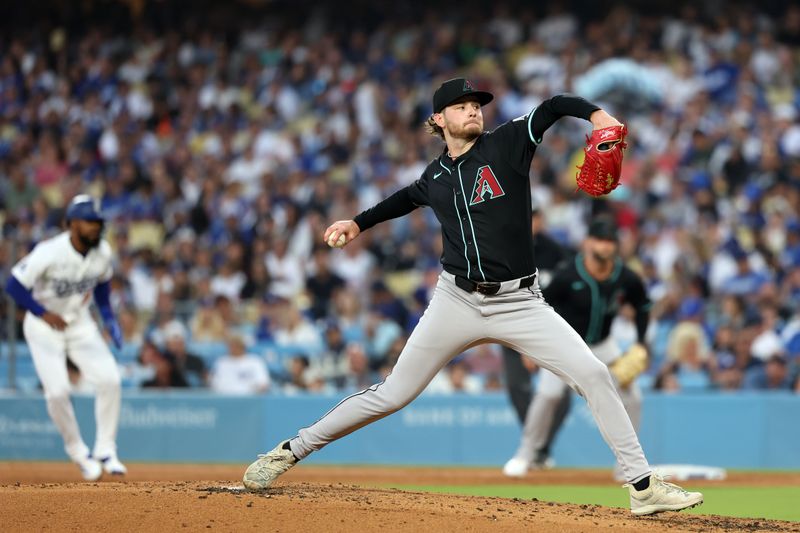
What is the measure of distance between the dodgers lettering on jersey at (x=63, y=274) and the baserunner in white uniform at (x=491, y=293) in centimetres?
364

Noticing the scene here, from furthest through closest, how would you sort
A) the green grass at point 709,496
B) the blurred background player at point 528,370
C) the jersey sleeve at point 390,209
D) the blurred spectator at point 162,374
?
the blurred spectator at point 162,374, the blurred background player at point 528,370, the green grass at point 709,496, the jersey sleeve at point 390,209

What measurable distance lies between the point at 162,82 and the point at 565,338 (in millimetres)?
15610

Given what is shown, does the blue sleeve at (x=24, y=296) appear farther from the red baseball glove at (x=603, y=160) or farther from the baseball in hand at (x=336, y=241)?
the red baseball glove at (x=603, y=160)

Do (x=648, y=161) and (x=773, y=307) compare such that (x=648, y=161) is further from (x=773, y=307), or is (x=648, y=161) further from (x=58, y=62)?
(x=58, y=62)

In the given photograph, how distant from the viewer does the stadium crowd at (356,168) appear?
14.1 meters

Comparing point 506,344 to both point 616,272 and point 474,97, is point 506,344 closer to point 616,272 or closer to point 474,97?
point 474,97

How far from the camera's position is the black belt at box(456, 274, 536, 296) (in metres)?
6.34

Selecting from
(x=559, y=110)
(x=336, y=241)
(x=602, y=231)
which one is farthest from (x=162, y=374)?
(x=559, y=110)

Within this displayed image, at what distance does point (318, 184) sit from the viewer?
1734cm

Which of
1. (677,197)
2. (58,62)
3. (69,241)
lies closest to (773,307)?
(677,197)

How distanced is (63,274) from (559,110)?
16.6 ft

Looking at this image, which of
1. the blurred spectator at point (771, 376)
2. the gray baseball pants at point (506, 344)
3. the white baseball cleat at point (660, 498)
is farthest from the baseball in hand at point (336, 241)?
the blurred spectator at point (771, 376)

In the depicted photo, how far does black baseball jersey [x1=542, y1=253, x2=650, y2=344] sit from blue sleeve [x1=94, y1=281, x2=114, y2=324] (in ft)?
11.9

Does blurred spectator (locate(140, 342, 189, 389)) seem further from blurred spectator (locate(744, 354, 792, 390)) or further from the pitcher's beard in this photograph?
blurred spectator (locate(744, 354, 792, 390))
